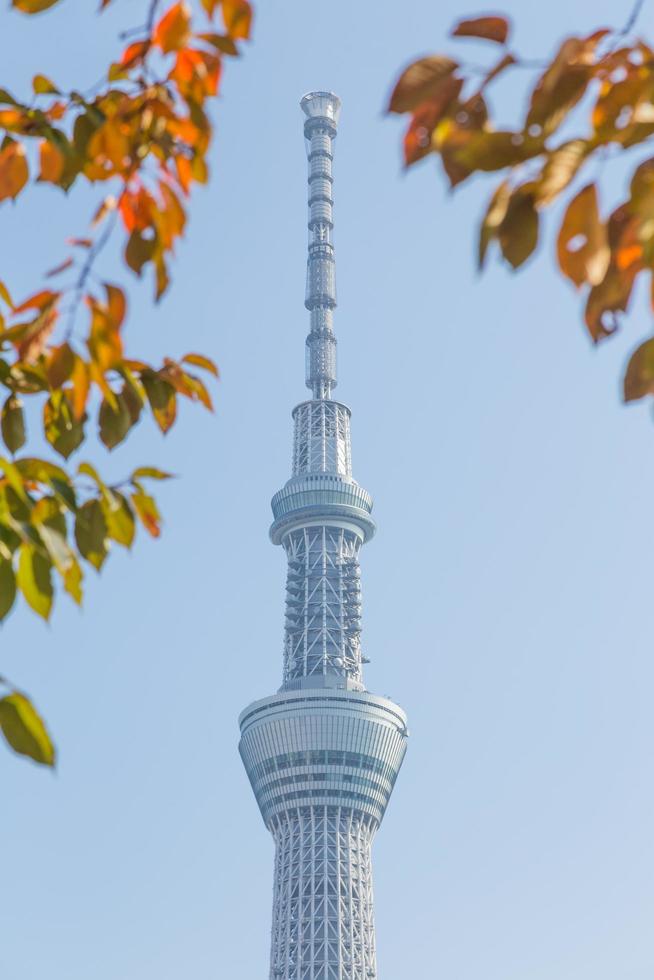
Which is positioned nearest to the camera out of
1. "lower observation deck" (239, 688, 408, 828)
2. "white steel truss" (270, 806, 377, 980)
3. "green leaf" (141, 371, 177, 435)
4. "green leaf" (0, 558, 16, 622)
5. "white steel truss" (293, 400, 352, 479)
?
"green leaf" (0, 558, 16, 622)

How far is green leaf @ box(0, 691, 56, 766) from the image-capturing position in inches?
166

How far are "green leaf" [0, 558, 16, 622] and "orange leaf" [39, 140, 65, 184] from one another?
5.05 feet

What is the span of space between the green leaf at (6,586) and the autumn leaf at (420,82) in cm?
267

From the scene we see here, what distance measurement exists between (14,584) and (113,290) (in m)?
1.50

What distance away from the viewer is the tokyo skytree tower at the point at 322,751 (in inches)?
6683

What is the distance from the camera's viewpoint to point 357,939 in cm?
17288

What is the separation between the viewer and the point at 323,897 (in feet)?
567

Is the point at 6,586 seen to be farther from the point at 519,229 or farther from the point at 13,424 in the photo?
the point at 519,229

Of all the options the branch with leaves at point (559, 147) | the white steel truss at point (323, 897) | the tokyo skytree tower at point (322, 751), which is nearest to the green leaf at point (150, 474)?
the branch with leaves at point (559, 147)

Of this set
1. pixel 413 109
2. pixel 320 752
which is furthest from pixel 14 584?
pixel 320 752

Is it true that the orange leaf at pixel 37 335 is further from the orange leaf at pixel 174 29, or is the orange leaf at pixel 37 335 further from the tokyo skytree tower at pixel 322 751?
the tokyo skytree tower at pixel 322 751

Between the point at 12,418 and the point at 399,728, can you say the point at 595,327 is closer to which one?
the point at 12,418

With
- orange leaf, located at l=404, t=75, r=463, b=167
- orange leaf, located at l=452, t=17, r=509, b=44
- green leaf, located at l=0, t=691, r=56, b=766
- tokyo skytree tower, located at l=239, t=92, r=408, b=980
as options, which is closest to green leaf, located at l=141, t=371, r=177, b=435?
green leaf, located at l=0, t=691, r=56, b=766

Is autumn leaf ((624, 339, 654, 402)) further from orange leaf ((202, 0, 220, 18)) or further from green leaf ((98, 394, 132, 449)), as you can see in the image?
green leaf ((98, 394, 132, 449))
